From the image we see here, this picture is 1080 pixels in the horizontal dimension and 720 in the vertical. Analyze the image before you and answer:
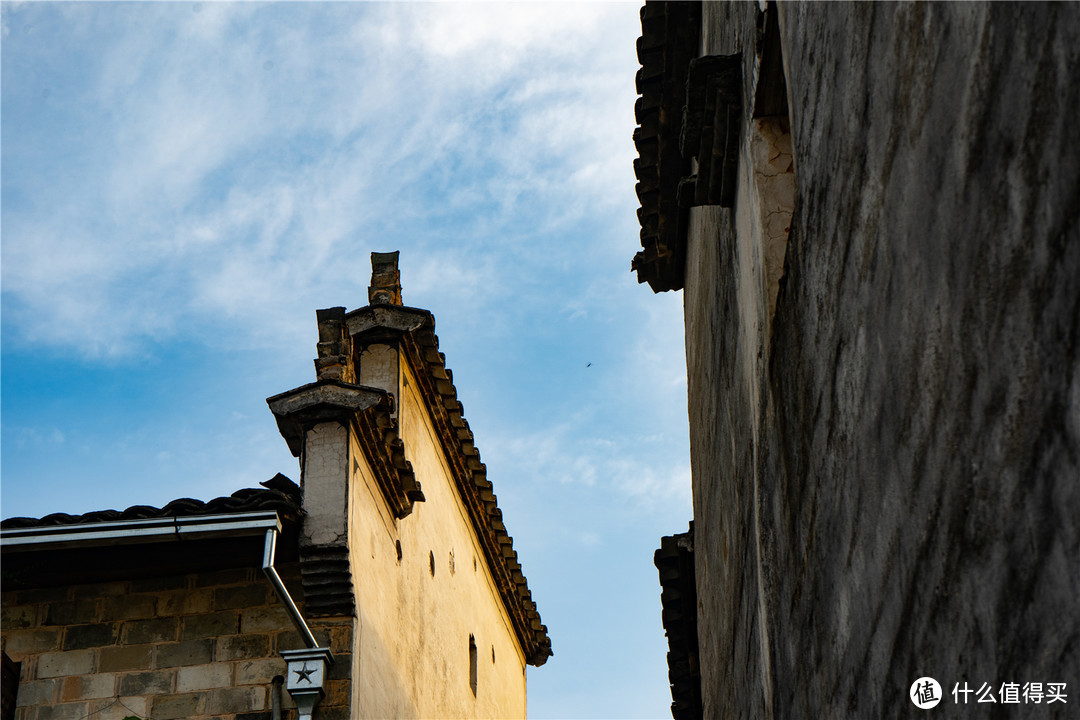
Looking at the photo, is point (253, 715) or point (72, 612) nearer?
point (253, 715)

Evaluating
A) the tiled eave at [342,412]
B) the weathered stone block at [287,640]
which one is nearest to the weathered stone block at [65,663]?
the weathered stone block at [287,640]

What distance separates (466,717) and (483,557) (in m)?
2.69

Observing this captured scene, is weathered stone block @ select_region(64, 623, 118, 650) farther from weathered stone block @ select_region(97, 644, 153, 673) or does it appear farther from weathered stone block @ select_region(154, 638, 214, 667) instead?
weathered stone block @ select_region(154, 638, 214, 667)

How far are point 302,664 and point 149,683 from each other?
122cm

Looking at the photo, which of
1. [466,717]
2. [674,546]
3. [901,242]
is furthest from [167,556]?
[901,242]

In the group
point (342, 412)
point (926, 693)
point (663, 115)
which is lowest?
point (926, 693)

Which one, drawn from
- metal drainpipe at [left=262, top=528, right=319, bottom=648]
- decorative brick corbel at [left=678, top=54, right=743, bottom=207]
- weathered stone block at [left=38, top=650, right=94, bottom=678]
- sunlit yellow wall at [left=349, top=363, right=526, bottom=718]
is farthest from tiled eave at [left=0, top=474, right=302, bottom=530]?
decorative brick corbel at [left=678, top=54, right=743, bottom=207]

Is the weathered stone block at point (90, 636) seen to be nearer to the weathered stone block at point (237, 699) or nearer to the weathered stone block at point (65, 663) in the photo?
the weathered stone block at point (65, 663)

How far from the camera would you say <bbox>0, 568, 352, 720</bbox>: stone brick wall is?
8.78 m

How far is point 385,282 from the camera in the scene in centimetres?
1212

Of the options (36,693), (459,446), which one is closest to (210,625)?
(36,693)

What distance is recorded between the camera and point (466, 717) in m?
14.3

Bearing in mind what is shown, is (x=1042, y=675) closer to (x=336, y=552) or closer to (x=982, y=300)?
(x=982, y=300)

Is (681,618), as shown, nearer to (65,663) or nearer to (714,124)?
(65,663)
